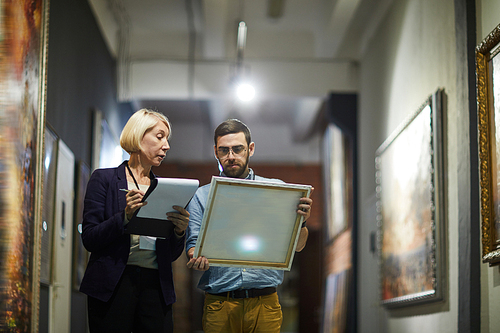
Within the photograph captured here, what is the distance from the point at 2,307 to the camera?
98.7 inches

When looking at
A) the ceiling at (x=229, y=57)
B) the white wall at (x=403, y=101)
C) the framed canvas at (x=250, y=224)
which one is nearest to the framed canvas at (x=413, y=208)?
the white wall at (x=403, y=101)

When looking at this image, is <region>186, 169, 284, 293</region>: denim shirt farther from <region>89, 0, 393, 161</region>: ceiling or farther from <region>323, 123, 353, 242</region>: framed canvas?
<region>323, 123, 353, 242</region>: framed canvas

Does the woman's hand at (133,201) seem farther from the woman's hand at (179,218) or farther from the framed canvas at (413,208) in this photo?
the framed canvas at (413,208)

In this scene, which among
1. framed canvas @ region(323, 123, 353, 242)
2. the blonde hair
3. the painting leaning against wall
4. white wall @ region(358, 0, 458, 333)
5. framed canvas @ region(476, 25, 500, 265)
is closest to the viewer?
the blonde hair

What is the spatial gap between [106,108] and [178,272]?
4.45 m

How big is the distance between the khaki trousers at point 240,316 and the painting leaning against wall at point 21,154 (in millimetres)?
936

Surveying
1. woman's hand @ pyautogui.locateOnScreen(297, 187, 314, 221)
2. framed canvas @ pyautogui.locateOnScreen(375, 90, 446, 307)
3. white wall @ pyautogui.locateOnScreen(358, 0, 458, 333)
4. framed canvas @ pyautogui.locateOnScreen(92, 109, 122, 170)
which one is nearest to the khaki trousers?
woman's hand @ pyautogui.locateOnScreen(297, 187, 314, 221)

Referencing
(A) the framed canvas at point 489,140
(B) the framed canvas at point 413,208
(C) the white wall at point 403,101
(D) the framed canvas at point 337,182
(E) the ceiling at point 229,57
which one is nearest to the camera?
(A) the framed canvas at point 489,140

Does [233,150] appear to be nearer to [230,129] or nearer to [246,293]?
[230,129]

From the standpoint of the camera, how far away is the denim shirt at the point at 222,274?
2331 millimetres

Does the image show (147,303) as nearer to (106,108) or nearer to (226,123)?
(226,123)

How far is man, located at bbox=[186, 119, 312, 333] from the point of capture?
2.32 meters

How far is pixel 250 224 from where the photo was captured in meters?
2.30

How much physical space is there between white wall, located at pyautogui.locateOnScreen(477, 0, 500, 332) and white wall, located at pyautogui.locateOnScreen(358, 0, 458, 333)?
0.42m
